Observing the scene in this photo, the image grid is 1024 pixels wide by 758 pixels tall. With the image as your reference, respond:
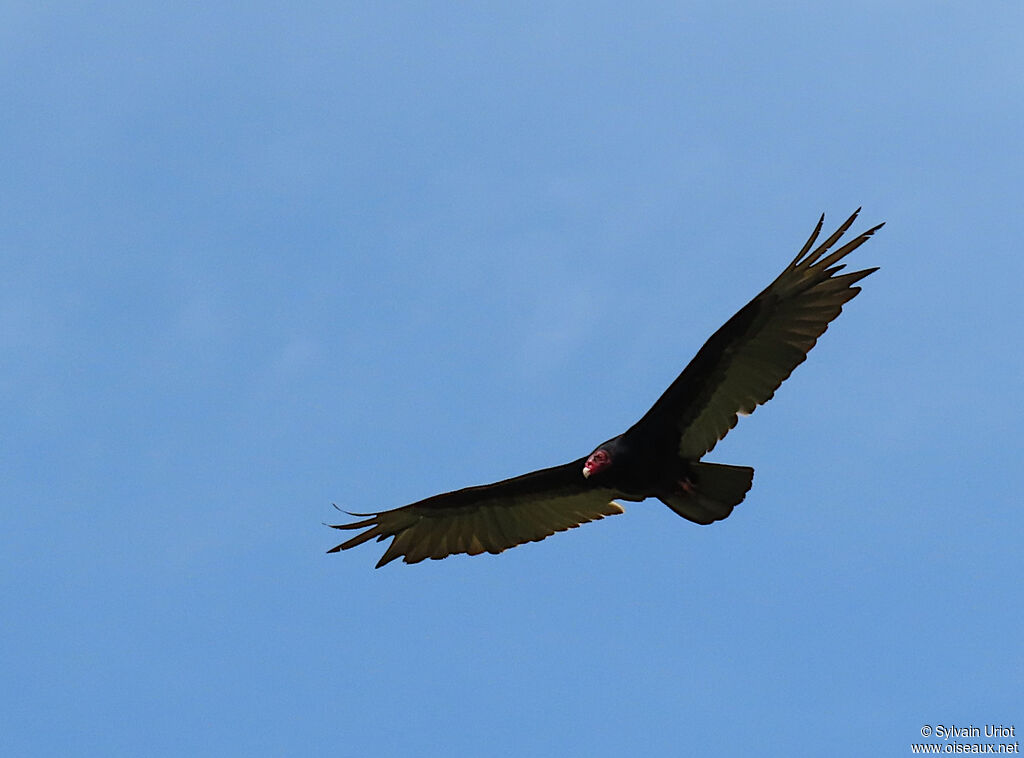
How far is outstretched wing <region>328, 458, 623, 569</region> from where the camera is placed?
33.8ft

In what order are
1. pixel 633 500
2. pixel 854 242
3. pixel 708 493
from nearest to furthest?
pixel 854 242 < pixel 708 493 < pixel 633 500

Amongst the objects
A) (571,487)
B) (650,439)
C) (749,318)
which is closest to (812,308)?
(749,318)

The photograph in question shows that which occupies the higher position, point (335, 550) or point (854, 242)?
point (854, 242)

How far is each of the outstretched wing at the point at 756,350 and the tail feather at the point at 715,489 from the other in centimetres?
17

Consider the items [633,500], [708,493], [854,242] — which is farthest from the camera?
[633,500]

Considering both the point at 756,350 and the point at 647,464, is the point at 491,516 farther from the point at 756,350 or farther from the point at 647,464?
the point at 756,350

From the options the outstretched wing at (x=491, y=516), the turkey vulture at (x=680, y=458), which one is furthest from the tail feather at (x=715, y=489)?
the outstretched wing at (x=491, y=516)

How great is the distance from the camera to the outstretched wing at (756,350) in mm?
9047

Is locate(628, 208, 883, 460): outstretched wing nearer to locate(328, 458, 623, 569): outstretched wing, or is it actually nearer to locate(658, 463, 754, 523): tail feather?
locate(658, 463, 754, 523): tail feather

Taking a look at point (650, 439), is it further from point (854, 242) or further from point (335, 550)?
point (335, 550)

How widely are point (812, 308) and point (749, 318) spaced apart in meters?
0.44

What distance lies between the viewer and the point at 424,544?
10.6 metres

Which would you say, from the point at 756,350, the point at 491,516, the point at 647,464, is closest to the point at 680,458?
the point at 647,464

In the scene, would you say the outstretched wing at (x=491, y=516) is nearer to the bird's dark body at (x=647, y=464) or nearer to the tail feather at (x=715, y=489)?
the bird's dark body at (x=647, y=464)
